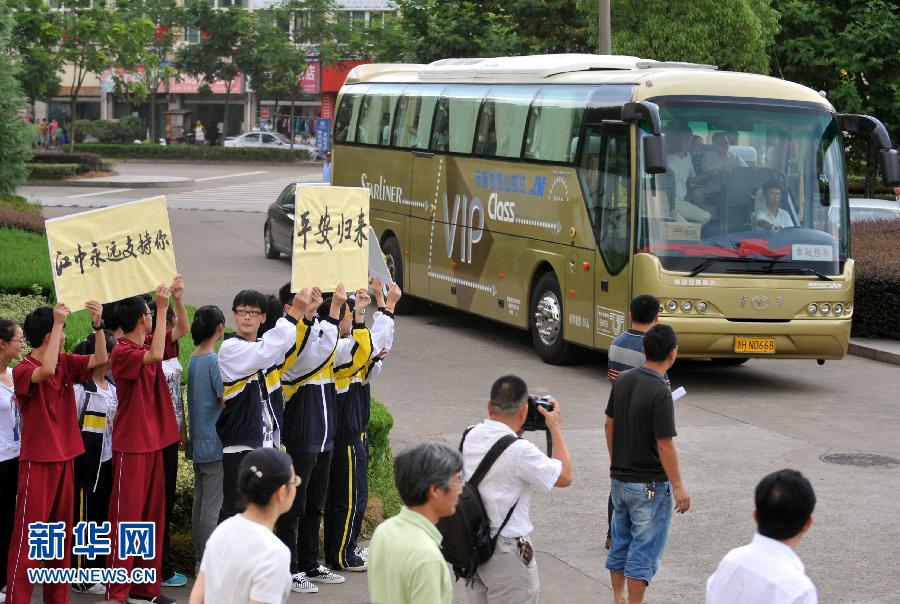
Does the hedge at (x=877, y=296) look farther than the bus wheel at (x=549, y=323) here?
Yes

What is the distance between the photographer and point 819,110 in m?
15.4

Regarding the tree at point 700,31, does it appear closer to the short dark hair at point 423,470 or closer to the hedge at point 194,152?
the short dark hair at point 423,470

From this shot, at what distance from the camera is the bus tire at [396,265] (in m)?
20.7

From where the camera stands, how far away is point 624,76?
15.7 meters

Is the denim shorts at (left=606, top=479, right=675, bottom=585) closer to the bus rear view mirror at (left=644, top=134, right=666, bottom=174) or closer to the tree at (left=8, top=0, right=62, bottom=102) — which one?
the bus rear view mirror at (left=644, top=134, right=666, bottom=174)

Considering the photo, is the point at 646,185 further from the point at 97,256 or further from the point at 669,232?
the point at 97,256

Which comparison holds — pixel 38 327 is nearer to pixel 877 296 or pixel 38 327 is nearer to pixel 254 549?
pixel 254 549

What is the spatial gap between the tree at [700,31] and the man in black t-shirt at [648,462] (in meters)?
20.0

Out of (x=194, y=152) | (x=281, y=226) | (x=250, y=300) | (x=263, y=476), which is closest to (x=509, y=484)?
(x=263, y=476)

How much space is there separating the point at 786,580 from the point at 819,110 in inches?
450

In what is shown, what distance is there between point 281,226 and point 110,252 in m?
18.1

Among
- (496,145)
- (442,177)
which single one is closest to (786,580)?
(496,145)

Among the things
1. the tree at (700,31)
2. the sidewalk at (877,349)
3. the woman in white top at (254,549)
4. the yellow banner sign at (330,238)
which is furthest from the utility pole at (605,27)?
the woman in white top at (254,549)

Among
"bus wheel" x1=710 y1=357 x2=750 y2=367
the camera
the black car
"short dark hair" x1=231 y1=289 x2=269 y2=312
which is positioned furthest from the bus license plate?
the black car
